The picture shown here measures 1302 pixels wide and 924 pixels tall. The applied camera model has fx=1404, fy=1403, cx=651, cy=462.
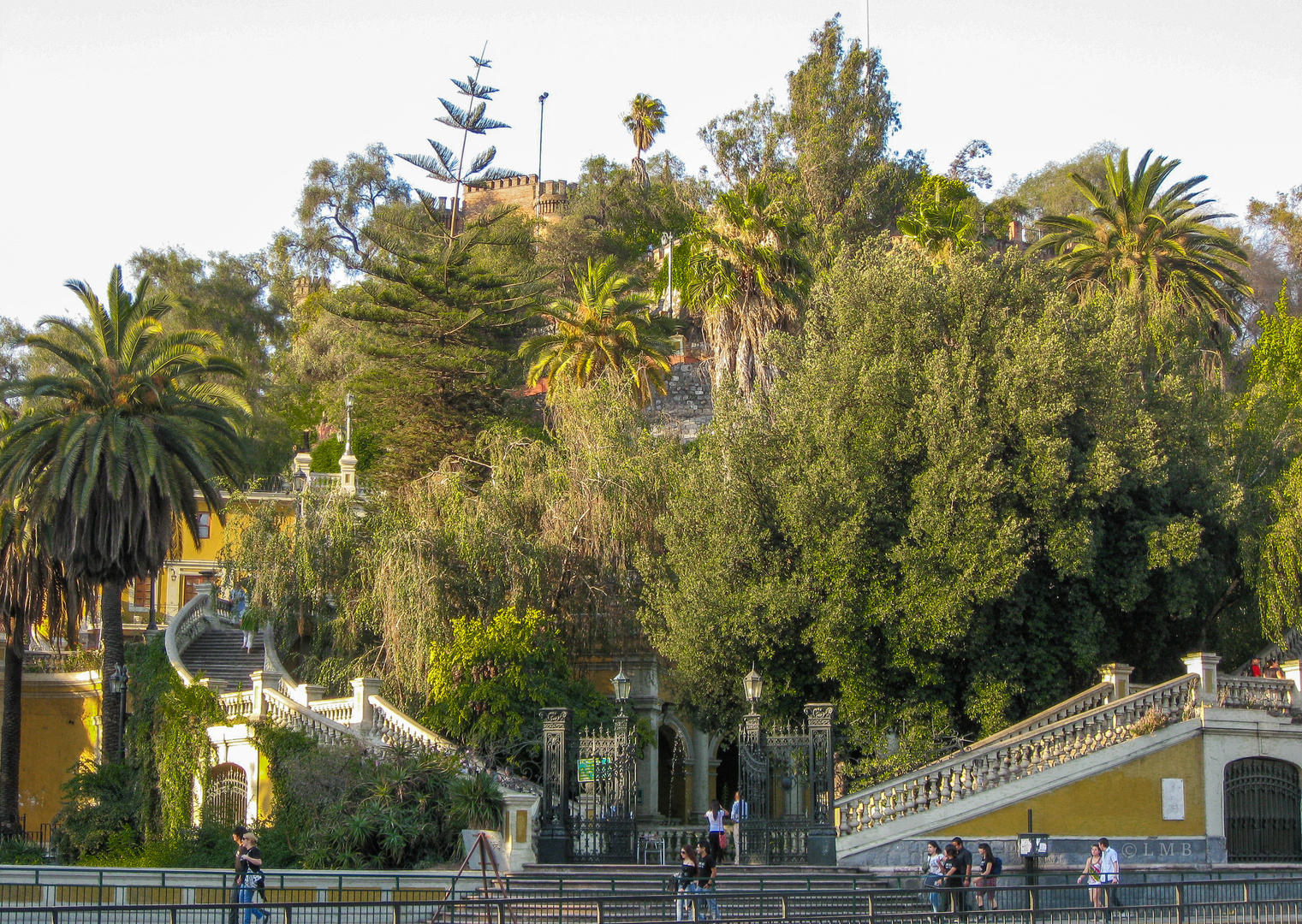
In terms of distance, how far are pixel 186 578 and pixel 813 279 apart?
72.6ft

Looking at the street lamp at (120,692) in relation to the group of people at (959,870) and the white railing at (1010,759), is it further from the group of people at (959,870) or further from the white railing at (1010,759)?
the group of people at (959,870)

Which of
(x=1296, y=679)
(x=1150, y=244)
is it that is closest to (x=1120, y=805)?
(x=1296, y=679)

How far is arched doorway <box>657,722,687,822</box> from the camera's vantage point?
34.6 metres

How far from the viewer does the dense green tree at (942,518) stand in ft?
81.1

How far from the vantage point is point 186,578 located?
4431 centimetres

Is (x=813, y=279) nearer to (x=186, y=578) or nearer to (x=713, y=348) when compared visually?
(x=713, y=348)

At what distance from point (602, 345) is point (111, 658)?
48.7 feet

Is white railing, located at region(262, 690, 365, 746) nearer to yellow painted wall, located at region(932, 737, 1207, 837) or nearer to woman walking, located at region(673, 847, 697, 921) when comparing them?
woman walking, located at region(673, 847, 697, 921)

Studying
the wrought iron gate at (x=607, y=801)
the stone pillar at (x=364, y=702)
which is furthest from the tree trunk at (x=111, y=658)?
the wrought iron gate at (x=607, y=801)

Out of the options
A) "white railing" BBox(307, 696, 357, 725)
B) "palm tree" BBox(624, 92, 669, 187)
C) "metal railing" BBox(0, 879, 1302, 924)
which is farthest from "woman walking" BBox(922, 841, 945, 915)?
"palm tree" BBox(624, 92, 669, 187)

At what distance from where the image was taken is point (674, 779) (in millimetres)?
35250

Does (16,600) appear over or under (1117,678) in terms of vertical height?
over

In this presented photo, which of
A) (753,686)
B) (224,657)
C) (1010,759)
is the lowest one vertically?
(1010,759)

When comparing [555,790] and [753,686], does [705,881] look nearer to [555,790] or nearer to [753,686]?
[753,686]
